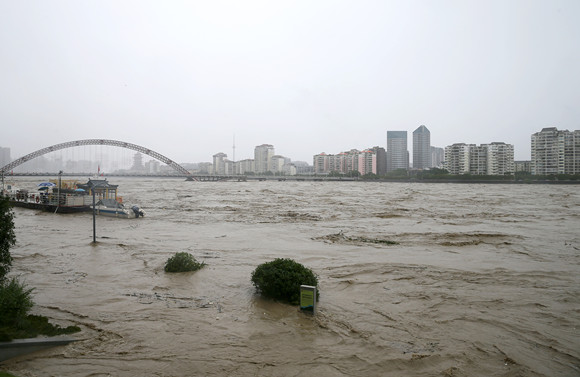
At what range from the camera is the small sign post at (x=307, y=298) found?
7.63 meters

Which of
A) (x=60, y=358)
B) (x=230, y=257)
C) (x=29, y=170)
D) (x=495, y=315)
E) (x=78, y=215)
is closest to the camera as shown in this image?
(x=60, y=358)

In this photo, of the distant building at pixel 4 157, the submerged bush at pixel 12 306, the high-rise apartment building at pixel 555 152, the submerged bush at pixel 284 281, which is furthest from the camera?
the distant building at pixel 4 157

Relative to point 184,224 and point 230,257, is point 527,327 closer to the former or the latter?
point 230,257

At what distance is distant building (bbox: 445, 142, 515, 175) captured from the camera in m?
Result: 152

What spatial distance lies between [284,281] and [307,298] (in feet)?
2.49

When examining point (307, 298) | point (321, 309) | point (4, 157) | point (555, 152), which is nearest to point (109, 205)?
point (321, 309)

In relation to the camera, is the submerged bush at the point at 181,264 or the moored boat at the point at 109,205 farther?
the moored boat at the point at 109,205

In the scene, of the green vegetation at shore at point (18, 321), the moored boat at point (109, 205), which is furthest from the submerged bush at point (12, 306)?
the moored boat at point (109, 205)

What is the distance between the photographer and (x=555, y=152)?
441 feet

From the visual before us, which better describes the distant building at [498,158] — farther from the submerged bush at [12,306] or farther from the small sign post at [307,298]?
the submerged bush at [12,306]

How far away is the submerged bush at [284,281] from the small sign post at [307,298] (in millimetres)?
329

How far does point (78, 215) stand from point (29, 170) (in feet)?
487

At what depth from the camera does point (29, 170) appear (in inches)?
5851

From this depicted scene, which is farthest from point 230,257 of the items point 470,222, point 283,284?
point 470,222
